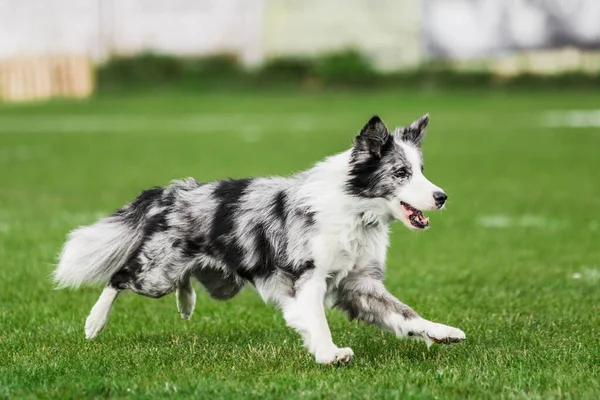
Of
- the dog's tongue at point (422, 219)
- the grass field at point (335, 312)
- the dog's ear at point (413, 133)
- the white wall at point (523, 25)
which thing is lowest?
the white wall at point (523, 25)

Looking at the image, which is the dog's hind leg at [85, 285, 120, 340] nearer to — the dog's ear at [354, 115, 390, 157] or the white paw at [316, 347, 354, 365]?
the white paw at [316, 347, 354, 365]

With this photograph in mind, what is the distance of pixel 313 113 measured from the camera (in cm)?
3088

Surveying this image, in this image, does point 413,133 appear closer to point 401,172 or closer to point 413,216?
point 401,172

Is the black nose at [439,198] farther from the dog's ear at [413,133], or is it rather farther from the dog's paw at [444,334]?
the dog's paw at [444,334]

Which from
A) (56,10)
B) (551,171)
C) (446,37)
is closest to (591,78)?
(446,37)

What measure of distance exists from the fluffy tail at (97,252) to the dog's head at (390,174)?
1.46 meters

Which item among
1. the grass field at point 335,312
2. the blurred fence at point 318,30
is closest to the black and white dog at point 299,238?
the grass field at point 335,312

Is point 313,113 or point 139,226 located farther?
point 313,113

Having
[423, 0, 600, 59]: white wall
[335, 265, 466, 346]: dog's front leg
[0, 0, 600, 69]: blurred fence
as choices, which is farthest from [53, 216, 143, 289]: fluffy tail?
[0, 0, 600, 69]: blurred fence

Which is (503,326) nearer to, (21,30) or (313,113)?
(313,113)

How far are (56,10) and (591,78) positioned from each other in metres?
19.4

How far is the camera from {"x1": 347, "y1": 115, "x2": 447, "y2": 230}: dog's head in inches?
234

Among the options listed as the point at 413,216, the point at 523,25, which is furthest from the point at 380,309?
the point at 523,25

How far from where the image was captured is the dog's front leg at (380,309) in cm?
598
